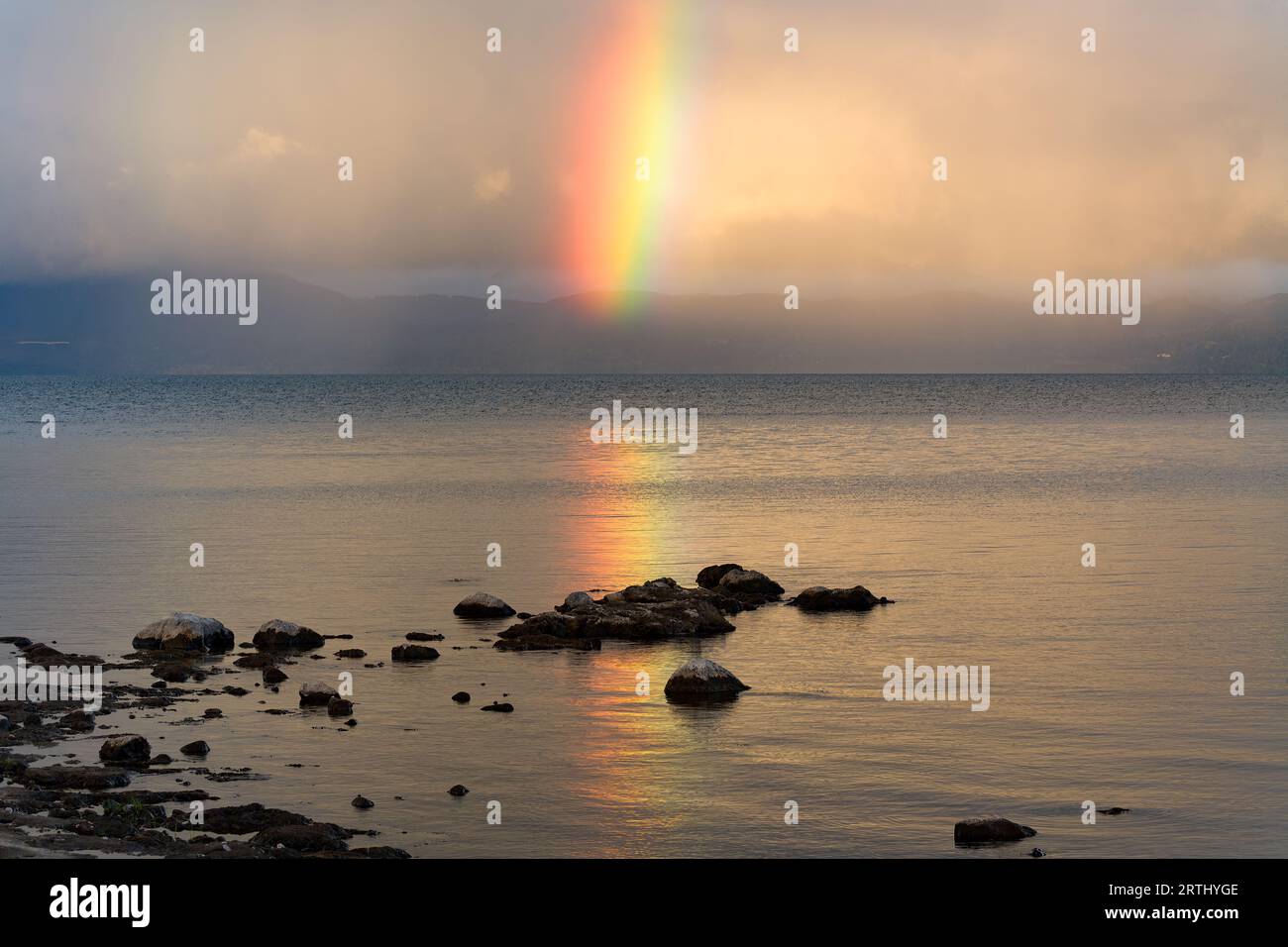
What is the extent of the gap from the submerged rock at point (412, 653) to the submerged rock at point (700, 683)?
597cm

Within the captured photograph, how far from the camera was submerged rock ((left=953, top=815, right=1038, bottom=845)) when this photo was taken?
19.9 metres

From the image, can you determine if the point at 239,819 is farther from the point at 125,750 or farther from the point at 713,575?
the point at 713,575

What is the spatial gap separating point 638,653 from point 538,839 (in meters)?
13.5

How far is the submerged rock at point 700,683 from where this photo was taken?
94.3 feet

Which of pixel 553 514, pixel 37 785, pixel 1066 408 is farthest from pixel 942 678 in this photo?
pixel 1066 408

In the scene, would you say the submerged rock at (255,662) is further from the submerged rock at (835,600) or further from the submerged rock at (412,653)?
the submerged rock at (835,600)

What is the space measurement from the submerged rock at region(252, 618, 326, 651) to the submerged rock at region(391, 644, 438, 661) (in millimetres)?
2292

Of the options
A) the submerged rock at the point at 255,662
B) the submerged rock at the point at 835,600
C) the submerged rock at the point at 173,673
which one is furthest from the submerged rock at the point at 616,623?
the submerged rock at the point at 173,673

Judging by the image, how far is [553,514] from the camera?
64062mm

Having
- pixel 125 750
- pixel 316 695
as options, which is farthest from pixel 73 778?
pixel 316 695

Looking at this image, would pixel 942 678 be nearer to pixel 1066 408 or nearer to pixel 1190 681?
pixel 1190 681

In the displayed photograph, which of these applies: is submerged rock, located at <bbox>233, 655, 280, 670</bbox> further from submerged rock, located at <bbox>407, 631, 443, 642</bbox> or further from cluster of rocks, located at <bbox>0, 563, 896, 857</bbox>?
submerged rock, located at <bbox>407, 631, 443, 642</bbox>

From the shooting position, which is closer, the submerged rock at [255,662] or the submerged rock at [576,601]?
the submerged rock at [255,662]
